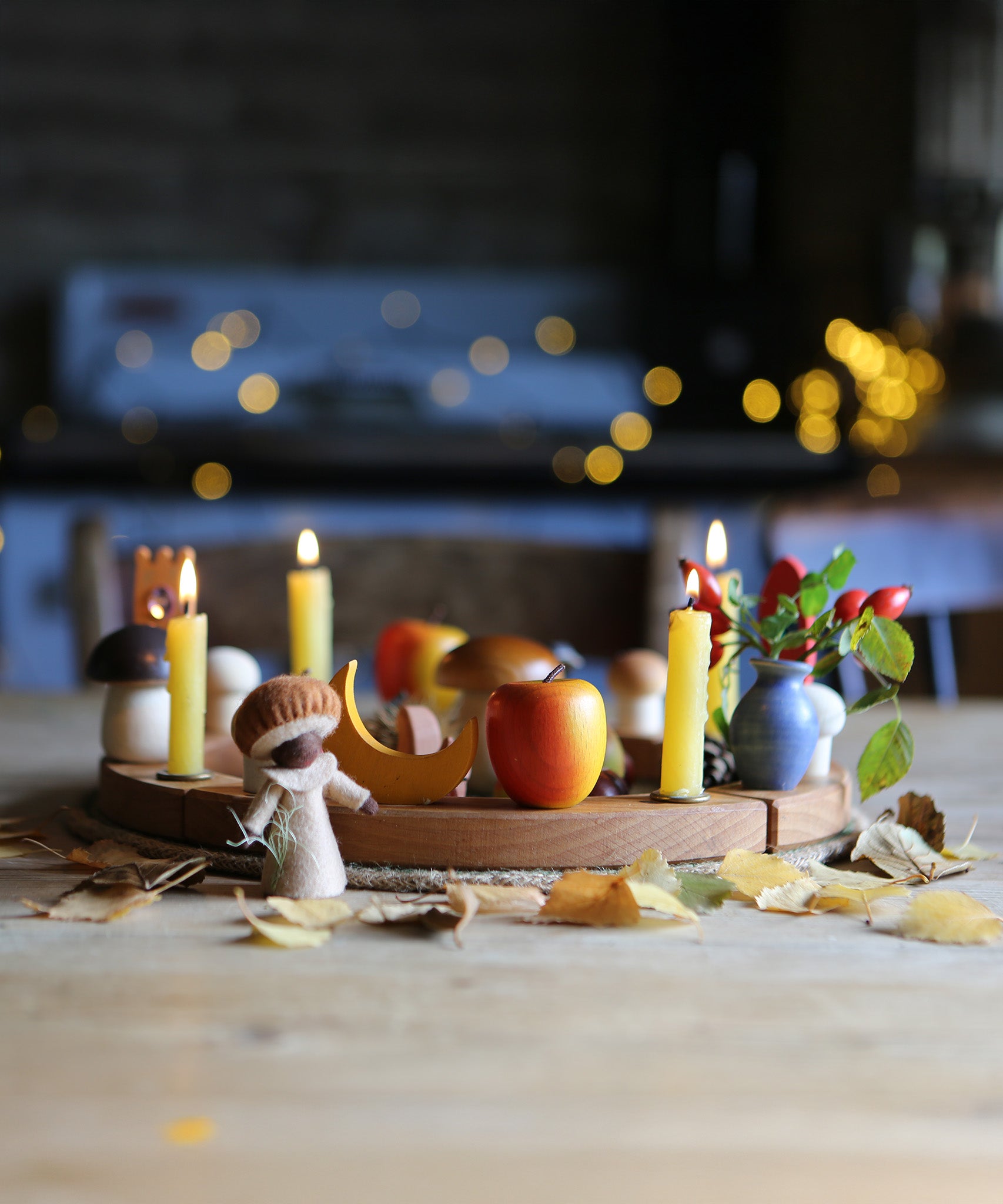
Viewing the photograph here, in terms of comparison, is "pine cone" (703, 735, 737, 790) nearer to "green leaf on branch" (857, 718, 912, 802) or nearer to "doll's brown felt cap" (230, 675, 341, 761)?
"green leaf on branch" (857, 718, 912, 802)

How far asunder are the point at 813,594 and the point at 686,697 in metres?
0.12

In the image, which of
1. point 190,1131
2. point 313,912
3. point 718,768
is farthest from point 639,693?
point 190,1131

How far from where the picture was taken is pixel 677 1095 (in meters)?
0.34

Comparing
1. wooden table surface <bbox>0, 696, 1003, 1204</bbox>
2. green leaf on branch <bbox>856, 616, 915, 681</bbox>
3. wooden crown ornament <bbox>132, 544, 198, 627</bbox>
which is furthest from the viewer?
wooden crown ornament <bbox>132, 544, 198, 627</bbox>

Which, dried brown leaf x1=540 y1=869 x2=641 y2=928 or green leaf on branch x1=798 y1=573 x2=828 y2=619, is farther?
green leaf on branch x1=798 y1=573 x2=828 y2=619

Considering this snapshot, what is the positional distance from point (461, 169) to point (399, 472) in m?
1.75

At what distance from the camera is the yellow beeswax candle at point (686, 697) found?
0.56 meters

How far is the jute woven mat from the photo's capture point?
1.74 feet

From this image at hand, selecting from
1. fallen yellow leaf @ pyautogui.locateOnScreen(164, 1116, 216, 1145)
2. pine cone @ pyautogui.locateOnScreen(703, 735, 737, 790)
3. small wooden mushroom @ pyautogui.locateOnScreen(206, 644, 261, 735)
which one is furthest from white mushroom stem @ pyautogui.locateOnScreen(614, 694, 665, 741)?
fallen yellow leaf @ pyautogui.locateOnScreen(164, 1116, 216, 1145)

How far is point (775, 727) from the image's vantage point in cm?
59

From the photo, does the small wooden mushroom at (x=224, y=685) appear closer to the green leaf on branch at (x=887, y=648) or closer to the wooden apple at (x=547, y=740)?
the wooden apple at (x=547, y=740)

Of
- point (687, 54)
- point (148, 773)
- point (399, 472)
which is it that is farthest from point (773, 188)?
point (148, 773)

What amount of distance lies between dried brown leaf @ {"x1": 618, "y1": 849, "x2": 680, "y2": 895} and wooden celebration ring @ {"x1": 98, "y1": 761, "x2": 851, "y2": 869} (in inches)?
0.7

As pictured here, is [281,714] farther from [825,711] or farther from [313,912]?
[825,711]
